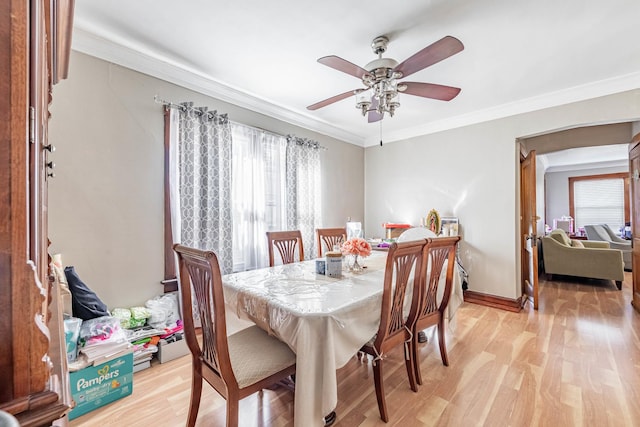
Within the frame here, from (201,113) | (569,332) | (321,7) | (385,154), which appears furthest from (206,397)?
(385,154)

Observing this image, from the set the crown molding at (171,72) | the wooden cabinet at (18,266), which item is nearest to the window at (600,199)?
the crown molding at (171,72)

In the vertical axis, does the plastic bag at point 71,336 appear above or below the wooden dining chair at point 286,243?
below

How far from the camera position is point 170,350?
2.27m

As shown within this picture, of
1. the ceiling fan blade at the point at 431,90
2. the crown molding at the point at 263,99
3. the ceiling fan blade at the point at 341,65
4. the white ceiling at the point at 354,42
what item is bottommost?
the ceiling fan blade at the point at 431,90

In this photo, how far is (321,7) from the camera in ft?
5.93

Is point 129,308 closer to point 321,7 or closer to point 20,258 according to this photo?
point 20,258

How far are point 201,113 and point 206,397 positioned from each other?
2366 mm

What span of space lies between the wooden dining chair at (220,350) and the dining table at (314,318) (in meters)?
0.13

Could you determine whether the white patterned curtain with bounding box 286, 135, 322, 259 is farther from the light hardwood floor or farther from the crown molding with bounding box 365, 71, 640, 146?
the light hardwood floor

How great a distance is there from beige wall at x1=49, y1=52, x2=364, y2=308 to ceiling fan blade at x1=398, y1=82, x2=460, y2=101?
2.04 metres

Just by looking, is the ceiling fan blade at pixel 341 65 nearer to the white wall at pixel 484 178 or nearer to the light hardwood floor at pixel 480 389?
the light hardwood floor at pixel 480 389

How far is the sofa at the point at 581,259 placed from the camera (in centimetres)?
429

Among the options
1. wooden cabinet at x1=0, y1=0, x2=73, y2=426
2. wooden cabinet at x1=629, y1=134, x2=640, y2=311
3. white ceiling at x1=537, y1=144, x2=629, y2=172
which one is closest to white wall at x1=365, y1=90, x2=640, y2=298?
wooden cabinet at x1=629, y1=134, x2=640, y2=311

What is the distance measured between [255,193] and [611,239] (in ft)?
24.5
